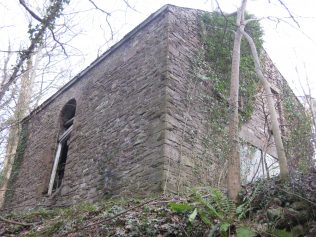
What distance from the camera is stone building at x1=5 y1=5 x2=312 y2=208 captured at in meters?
6.60

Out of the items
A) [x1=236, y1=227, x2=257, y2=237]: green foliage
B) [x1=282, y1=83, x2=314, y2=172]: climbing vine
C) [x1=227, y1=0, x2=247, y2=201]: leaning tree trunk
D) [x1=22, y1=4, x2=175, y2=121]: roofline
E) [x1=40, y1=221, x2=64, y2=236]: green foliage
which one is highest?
[x1=22, y1=4, x2=175, y2=121]: roofline

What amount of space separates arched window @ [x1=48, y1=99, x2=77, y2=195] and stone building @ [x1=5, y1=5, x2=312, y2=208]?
3 centimetres

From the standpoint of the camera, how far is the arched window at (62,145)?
33.0ft

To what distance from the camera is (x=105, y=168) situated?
24.8 ft

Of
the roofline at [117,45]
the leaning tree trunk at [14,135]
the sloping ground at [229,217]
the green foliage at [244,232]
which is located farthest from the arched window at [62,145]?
the green foliage at [244,232]

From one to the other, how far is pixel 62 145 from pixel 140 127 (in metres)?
4.54

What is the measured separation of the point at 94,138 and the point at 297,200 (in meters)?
5.89

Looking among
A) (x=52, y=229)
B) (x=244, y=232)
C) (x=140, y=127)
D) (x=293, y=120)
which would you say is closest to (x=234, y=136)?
(x=244, y=232)

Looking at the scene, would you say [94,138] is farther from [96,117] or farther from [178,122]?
[178,122]

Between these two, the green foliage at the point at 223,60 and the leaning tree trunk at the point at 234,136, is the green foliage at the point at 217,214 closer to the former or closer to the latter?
the leaning tree trunk at the point at 234,136

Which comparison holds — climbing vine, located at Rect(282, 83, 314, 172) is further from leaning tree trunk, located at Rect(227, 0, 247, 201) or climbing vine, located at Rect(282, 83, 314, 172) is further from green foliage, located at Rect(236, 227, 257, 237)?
green foliage, located at Rect(236, 227, 257, 237)

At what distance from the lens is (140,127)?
23.4 feet

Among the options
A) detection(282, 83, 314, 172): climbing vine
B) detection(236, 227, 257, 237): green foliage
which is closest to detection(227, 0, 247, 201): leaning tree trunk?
detection(236, 227, 257, 237): green foliage

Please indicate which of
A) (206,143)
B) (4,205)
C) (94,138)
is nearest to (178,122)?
(206,143)
